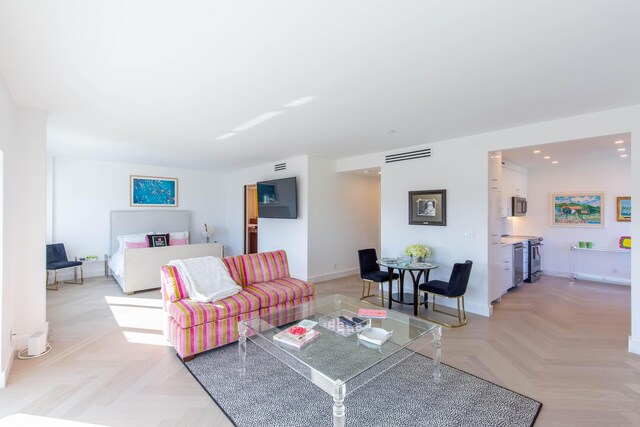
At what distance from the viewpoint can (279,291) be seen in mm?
3541

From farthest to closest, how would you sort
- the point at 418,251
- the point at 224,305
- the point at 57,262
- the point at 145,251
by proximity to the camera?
1. the point at 57,262
2. the point at 145,251
3. the point at 418,251
4. the point at 224,305

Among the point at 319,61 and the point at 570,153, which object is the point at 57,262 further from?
the point at 570,153

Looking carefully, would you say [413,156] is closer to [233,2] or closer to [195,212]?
[233,2]

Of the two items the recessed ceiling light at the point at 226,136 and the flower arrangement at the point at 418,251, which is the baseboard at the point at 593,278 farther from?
the recessed ceiling light at the point at 226,136

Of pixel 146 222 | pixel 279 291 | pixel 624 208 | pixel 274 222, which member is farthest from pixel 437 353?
pixel 146 222

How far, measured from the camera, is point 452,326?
11.8 feet

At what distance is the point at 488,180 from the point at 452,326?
1965 millimetres

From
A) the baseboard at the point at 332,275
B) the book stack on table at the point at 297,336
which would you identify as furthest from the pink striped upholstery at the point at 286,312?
the baseboard at the point at 332,275

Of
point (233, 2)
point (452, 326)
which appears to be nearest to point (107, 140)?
point (233, 2)

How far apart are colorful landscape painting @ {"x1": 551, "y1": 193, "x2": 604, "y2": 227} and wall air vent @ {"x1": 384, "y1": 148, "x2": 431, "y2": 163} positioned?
12.5 ft

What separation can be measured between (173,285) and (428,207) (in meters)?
3.62

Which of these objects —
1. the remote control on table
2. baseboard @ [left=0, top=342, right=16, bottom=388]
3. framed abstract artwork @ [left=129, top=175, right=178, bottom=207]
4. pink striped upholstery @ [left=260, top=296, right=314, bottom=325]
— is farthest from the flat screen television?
baseboard @ [left=0, top=342, right=16, bottom=388]

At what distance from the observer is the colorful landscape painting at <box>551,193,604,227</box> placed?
5.81 meters

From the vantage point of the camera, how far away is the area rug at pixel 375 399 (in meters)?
2.00
